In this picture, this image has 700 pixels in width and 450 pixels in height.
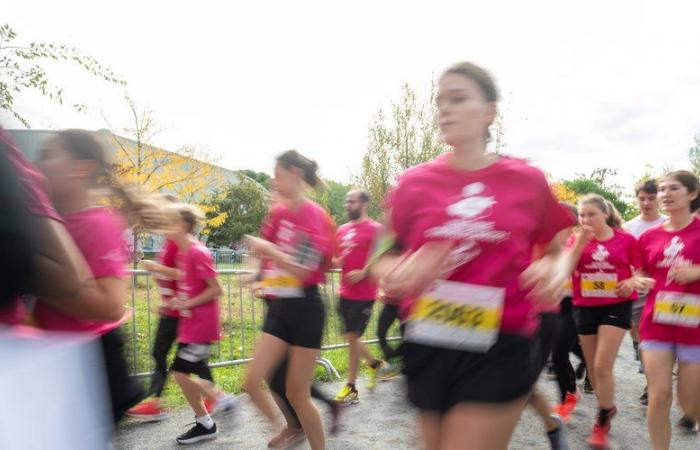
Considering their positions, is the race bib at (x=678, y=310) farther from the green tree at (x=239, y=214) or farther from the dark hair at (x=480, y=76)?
the green tree at (x=239, y=214)

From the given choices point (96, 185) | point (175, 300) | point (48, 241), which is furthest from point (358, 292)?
point (48, 241)

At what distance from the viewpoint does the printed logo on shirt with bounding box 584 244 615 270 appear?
5.08 meters

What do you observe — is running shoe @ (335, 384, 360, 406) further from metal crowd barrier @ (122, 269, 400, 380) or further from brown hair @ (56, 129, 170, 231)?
brown hair @ (56, 129, 170, 231)

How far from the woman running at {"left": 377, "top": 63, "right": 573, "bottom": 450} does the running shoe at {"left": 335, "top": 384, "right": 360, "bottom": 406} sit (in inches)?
157

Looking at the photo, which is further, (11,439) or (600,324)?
(600,324)

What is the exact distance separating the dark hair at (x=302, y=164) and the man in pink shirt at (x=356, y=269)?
2.12 meters

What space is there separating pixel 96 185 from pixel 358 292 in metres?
4.20

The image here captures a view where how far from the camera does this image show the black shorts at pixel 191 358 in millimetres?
4613

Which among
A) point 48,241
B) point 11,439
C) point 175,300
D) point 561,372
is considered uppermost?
point 48,241

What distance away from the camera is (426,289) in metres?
2.03

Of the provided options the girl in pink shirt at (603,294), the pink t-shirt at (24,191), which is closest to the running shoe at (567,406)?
the girl in pink shirt at (603,294)

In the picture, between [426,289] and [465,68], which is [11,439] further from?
[465,68]

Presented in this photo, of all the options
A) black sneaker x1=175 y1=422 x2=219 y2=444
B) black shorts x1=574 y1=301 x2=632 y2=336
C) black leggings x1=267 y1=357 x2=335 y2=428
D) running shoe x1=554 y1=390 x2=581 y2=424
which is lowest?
running shoe x1=554 y1=390 x2=581 y2=424

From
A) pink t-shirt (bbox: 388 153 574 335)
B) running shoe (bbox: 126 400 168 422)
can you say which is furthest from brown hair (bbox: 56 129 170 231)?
running shoe (bbox: 126 400 168 422)
